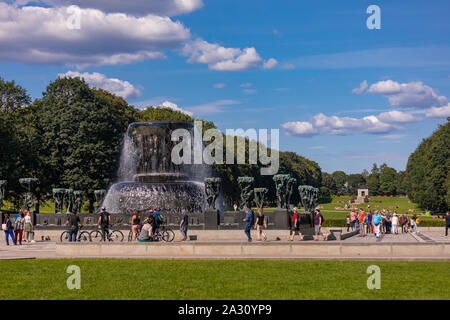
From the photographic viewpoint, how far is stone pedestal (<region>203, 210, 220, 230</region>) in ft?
121

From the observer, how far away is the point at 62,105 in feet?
192

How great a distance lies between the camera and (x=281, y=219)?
35.3m

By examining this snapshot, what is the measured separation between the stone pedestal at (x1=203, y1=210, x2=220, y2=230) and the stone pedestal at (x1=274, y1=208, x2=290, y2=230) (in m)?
3.80

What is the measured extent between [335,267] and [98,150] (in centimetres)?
4256

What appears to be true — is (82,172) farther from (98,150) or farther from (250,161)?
(250,161)

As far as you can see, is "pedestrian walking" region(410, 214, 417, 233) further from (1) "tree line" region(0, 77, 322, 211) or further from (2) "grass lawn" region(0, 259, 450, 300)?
(2) "grass lawn" region(0, 259, 450, 300)

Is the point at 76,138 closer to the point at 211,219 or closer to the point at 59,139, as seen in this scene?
the point at 59,139

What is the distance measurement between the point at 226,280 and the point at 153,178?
30.6m

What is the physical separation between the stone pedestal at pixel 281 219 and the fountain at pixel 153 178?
733 cm

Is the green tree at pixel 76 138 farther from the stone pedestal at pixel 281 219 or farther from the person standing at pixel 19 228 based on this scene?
the stone pedestal at pixel 281 219

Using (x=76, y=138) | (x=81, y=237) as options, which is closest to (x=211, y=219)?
(x=81, y=237)

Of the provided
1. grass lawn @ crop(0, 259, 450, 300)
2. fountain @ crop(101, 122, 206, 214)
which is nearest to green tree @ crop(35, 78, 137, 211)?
fountain @ crop(101, 122, 206, 214)

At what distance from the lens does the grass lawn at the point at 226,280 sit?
1363 centimetres
